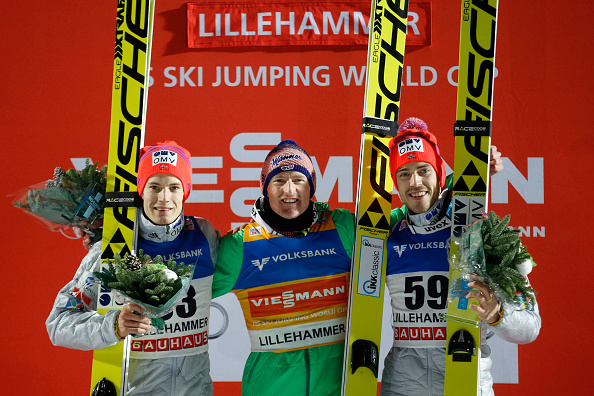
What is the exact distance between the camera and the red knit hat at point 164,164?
2.28 meters

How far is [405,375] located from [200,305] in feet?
2.54

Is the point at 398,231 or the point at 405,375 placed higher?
the point at 398,231

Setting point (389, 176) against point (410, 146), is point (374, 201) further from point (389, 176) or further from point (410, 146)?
point (410, 146)

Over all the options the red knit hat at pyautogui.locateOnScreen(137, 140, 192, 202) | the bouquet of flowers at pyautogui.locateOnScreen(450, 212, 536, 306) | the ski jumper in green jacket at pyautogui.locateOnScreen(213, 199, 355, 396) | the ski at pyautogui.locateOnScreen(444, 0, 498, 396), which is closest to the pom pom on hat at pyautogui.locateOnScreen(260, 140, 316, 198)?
the ski jumper in green jacket at pyautogui.locateOnScreen(213, 199, 355, 396)

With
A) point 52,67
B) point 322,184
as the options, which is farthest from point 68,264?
point 322,184

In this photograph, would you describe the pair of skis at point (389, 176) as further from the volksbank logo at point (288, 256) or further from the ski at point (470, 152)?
Result: the volksbank logo at point (288, 256)

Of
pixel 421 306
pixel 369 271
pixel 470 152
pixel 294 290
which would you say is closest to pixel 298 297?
pixel 294 290

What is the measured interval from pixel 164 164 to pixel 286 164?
44cm

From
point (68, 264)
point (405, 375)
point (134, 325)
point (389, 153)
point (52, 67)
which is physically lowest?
point (405, 375)

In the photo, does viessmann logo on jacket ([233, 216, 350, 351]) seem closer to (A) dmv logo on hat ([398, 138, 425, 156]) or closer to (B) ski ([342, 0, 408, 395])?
(B) ski ([342, 0, 408, 395])

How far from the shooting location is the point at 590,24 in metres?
3.49

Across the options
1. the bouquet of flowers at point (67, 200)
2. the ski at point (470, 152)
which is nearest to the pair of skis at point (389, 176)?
the ski at point (470, 152)

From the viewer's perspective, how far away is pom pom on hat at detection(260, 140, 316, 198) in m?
2.30

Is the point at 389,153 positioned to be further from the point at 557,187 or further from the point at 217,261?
the point at 557,187
